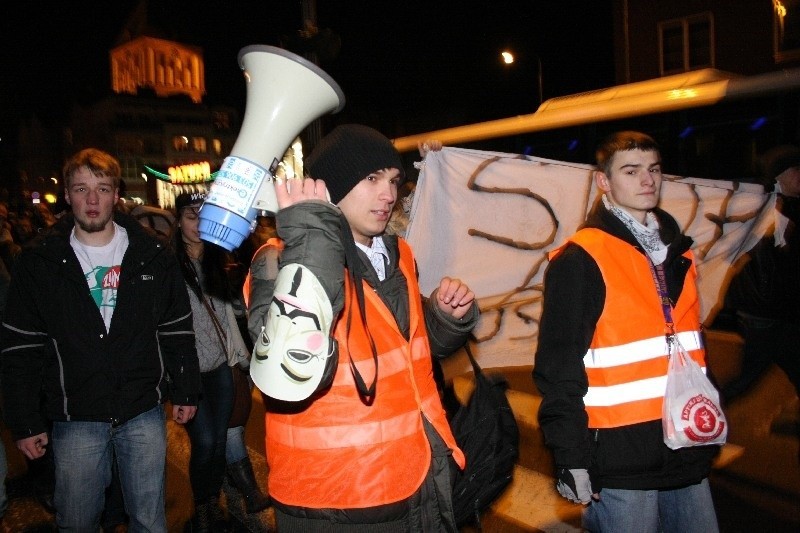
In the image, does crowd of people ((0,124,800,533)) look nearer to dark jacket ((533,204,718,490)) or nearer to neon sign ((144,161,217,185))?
dark jacket ((533,204,718,490))

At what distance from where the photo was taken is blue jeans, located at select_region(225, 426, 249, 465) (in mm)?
4336

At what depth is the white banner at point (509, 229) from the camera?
4.72 metres

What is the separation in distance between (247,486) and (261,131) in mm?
3133

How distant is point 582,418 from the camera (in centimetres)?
230

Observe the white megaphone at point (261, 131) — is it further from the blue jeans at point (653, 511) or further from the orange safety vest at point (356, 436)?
the blue jeans at point (653, 511)

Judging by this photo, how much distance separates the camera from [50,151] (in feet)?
276

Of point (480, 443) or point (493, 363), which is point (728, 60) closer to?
point (493, 363)

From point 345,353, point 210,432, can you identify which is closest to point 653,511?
point 345,353

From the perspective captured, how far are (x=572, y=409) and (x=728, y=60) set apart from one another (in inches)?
796

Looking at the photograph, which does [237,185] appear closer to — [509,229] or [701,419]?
[701,419]

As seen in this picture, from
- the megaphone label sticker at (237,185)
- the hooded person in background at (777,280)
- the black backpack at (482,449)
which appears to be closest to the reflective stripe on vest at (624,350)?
the black backpack at (482,449)

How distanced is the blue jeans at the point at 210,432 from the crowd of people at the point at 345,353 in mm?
14

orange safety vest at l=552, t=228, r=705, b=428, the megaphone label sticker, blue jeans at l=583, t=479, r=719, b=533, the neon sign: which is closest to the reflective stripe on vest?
orange safety vest at l=552, t=228, r=705, b=428

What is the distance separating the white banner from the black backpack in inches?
99.0
